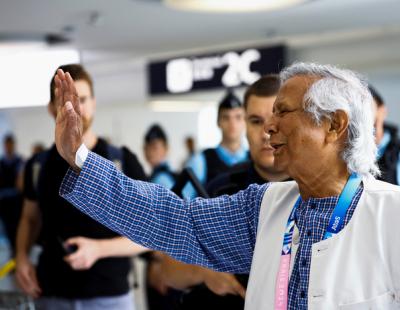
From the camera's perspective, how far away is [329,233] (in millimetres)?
1769

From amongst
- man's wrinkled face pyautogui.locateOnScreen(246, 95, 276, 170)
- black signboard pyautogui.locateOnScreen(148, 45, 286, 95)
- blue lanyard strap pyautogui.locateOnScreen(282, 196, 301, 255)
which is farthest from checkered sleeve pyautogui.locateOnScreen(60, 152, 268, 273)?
black signboard pyautogui.locateOnScreen(148, 45, 286, 95)

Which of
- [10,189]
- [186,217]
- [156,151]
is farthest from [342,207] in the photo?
[10,189]

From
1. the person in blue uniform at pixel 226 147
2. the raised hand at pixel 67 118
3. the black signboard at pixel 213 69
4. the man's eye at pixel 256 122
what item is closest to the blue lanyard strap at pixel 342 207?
the raised hand at pixel 67 118

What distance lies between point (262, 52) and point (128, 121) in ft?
29.9

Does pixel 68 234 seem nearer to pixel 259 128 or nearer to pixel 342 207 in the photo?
pixel 259 128

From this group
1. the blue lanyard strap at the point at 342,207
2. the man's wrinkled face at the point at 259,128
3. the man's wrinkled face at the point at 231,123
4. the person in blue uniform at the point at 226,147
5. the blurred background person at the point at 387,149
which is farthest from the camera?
the man's wrinkled face at the point at 231,123

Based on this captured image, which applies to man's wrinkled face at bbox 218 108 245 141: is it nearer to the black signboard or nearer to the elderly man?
the elderly man

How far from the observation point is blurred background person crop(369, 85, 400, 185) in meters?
3.21

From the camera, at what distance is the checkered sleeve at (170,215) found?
1.93 metres

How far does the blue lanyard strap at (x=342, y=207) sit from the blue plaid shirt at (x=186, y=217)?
1.0 inches

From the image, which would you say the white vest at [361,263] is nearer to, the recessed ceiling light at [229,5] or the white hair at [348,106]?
the white hair at [348,106]

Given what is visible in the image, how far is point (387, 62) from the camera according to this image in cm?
941

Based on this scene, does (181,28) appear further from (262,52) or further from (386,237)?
(386,237)

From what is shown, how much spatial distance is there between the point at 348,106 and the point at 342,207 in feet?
0.92
